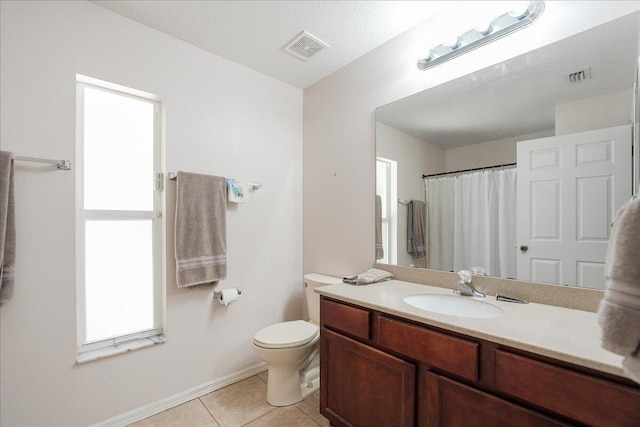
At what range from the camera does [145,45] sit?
1.81 meters

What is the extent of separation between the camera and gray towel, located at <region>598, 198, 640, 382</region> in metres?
0.52

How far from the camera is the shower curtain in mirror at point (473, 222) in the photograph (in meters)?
1.47

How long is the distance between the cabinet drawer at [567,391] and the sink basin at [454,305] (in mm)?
372

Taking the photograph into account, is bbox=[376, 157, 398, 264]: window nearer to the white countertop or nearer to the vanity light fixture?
the white countertop

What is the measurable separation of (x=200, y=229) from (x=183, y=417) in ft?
3.84

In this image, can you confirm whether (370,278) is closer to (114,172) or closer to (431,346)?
(431,346)

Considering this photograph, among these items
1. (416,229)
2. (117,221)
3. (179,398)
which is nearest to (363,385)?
(416,229)

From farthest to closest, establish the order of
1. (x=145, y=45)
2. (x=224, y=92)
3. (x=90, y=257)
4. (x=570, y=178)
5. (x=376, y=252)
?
(x=224, y=92) → (x=376, y=252) → (x=145, y=45) → (x=90, y=257) → (x=570, y=178)

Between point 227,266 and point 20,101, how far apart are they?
1.44 metres

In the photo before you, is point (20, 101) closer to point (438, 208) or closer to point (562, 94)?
point (438, 208)

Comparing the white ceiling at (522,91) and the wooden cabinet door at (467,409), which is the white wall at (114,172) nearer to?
the white ceiling at (522,91)

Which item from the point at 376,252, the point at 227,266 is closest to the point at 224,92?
the point at 227,266

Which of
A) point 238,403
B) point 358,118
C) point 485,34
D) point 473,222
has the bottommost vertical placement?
point 238,403

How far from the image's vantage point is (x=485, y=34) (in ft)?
4.76
